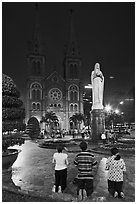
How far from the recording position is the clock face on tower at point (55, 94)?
5550 centimetres

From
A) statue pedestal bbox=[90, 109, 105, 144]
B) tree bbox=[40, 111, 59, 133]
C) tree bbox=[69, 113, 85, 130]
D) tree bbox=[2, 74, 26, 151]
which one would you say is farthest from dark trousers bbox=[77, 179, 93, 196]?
tree bbox=[69, 113, 85, 130]

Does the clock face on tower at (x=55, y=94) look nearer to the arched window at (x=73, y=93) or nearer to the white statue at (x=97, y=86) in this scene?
the arched window at (x=73, y=93)

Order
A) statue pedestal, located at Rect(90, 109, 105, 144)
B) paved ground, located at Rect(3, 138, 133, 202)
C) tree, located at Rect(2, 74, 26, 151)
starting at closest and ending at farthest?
paved ground, located at Rect(3, 138, 133, 202) → tree, located at Rect(2, 74, 26, 151) → statue pedestal, located at Rect(90, 109, 105, 144)

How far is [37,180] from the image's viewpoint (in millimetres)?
5742

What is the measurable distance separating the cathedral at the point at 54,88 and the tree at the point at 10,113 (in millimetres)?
46129

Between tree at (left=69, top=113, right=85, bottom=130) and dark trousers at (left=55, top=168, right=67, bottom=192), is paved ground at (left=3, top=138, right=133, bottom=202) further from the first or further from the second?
tree at (left=69, top=113, right=85, bottom=130)

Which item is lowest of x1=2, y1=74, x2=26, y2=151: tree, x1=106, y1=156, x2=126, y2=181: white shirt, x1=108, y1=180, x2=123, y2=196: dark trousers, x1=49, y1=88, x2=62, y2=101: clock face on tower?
x1=108, y1=180, x2=123, y2=196: dark trousers

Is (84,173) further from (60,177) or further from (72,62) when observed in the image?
(72,62)

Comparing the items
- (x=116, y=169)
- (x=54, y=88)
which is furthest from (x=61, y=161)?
(x=54, y=88)

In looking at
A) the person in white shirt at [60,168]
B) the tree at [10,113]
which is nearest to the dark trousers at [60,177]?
the person in white shirt at [60,168]

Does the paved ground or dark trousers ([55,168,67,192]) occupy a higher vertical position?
dark trousers ([55,168,67,192])

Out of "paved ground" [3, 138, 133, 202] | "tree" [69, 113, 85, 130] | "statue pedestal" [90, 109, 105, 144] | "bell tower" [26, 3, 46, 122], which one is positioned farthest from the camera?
"bell tower" [26, 3, 46, 122]

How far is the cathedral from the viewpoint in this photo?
174 ft

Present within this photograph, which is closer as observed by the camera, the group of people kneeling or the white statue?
the group of people kneeling
